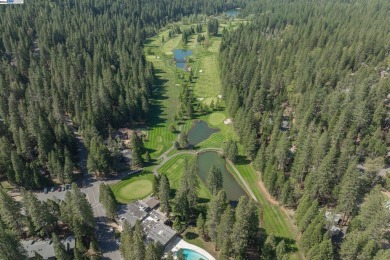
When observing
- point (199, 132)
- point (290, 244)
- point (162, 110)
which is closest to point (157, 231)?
point (290, 244)

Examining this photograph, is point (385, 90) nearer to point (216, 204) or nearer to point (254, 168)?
point (254, 168)

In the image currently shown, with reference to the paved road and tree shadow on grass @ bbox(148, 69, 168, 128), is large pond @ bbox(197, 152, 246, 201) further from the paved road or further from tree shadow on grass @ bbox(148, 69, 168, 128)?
tree shadow on grass @ bbox(148, 69, 168, 128)

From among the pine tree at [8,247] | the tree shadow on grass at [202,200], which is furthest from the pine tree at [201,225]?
the pine tree at [8,247]

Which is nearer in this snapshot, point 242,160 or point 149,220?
point 149,220

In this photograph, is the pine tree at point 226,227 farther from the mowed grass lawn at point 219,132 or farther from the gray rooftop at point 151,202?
the mowed grass lawn at point 219,132

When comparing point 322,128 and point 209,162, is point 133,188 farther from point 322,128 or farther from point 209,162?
point 322,128
